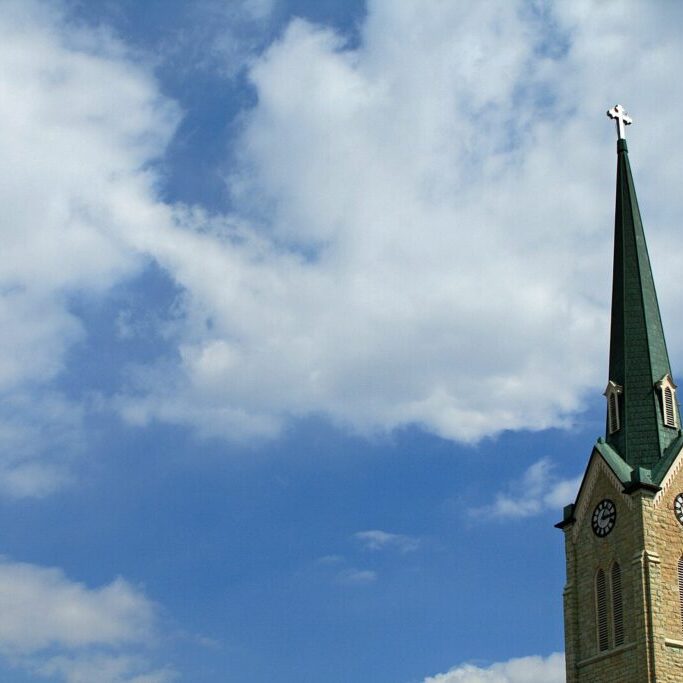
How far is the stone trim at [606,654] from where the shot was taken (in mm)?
54625

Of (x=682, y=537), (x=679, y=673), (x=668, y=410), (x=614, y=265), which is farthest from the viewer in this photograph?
(x=614, y=265)

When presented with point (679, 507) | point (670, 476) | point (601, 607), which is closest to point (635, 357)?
point (670, 476)

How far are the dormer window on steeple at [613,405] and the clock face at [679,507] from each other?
5.35 meters

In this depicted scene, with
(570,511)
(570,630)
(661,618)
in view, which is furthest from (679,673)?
(570,511)

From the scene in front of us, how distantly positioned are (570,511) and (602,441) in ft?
13.1

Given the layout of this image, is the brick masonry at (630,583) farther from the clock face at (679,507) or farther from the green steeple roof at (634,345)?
the green steeple roof at (634,345)

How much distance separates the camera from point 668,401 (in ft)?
201

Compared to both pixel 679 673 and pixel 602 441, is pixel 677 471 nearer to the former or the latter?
pixel 602 441

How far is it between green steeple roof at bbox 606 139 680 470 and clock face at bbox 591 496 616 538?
2.44 m

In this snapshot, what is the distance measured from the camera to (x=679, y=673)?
53281 millimetres

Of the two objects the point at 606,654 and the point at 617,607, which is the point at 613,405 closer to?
the point at 617,607

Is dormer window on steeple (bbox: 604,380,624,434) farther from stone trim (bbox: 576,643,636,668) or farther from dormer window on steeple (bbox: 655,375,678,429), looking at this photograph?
stone trim (bbox: 576,643,636,668)

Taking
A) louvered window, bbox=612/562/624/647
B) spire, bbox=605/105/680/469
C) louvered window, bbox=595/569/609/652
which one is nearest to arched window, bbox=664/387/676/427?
spire, bbox=605/105/680/469

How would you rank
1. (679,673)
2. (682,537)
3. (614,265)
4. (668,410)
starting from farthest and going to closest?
(614,265)
(668,410)
(682,537)
(679,673)
